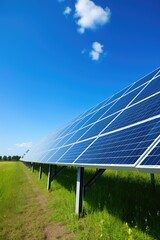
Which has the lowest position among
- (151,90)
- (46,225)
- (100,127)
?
(46,225)

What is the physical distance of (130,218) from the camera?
6605mm

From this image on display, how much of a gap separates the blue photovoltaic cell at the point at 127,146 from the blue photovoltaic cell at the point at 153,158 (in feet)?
1.12

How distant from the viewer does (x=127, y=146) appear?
5496 millimetres

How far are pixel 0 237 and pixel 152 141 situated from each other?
16.4 ft

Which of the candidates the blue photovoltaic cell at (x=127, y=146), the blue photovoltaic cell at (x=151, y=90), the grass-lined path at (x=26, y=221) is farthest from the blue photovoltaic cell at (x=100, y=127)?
the grass-lined path at (x=26, y=221)

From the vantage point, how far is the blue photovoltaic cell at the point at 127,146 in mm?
4820

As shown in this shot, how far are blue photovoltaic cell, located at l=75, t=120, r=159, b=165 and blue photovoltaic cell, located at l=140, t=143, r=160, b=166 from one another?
34cm

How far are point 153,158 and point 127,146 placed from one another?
1.49 m

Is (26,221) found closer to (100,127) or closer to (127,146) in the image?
(100,127)

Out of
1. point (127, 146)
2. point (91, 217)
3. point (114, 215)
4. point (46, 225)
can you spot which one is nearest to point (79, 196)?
point (91, 217)

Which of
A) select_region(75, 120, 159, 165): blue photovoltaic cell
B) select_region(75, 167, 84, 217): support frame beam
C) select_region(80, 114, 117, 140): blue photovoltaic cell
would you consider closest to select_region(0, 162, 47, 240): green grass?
select_region(75, 167, 84, 217): support frame beam

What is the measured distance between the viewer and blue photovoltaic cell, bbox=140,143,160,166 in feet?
12.6

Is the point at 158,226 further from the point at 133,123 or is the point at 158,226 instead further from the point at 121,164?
the point at 133,123

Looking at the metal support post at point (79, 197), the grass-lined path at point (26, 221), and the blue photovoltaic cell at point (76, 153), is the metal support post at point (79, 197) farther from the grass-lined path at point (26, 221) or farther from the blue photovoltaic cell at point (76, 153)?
Result: the grass-lined path at point (26, 221)
